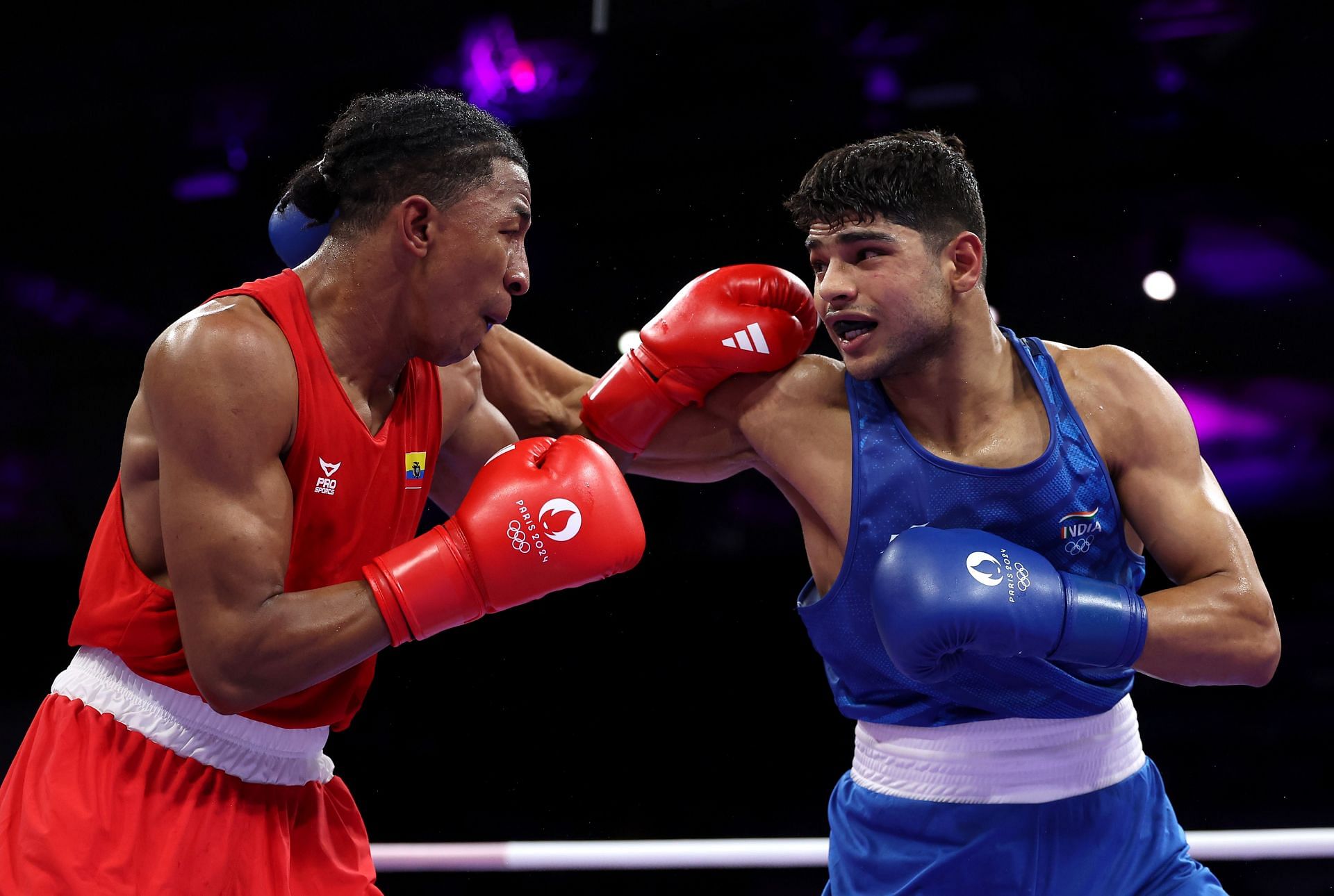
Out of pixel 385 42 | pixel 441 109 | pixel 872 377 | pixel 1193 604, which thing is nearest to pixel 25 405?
pixel 385 42

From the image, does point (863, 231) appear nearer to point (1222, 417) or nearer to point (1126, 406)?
point (1126, 406)

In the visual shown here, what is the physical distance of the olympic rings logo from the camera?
1.95 meters

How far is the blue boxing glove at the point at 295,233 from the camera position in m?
2.33

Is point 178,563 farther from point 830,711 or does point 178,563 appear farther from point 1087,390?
point 830,711

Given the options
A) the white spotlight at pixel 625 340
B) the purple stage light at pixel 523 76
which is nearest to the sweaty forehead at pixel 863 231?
the white spotlight at pixel 625 340

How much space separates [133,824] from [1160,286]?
5.29 m

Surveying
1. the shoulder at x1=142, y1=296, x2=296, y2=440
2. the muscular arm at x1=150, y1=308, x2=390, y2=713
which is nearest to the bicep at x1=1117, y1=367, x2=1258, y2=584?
the muscular arm at x1=150, y1=308, x2=390, y2=713

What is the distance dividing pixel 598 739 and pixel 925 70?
3663mm

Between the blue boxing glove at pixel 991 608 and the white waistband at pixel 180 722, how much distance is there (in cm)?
107

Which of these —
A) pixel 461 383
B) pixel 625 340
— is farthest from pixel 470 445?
pixel 625 340

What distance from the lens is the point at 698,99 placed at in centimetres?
570

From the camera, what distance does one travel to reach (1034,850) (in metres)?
2.07

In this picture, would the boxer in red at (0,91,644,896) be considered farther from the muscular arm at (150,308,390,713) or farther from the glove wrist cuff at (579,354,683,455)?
the glove wrist cuff at (579,354,683,455)

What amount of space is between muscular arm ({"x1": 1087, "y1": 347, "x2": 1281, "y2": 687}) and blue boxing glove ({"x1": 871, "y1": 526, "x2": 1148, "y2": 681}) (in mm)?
94
